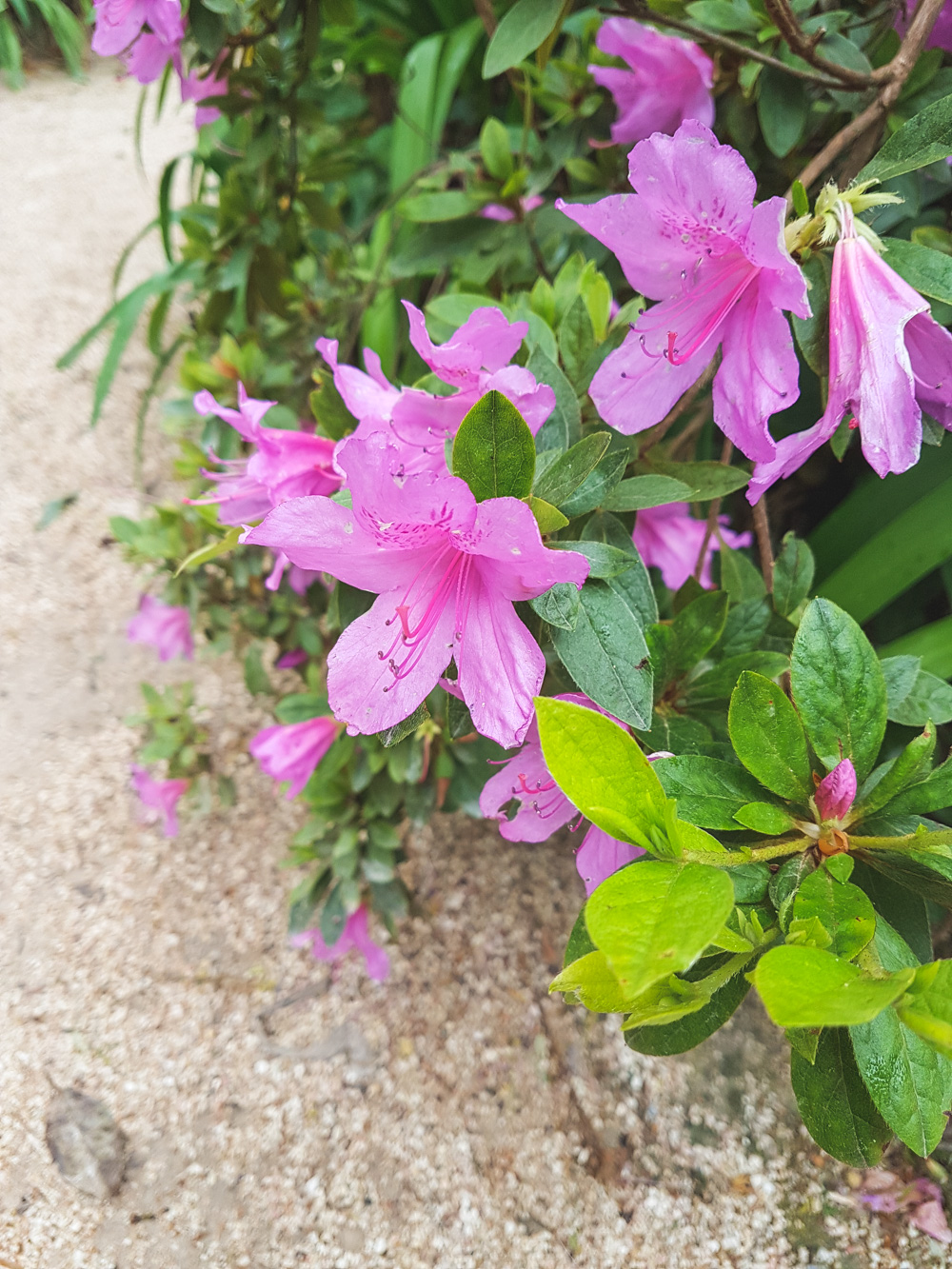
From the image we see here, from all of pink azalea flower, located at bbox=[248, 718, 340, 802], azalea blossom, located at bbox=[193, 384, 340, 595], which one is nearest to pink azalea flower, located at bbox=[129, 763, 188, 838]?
pink azalea flower, located at bbox=[248, 718, 340, 802]

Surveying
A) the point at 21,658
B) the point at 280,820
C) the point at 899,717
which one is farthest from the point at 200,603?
the point at 899,717

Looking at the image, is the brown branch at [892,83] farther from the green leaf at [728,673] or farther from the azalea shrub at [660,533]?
the green leaf at [728,673]

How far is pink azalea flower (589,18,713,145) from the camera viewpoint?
0.82 meters

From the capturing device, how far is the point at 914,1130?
1.33 ft

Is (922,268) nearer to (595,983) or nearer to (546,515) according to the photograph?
(546,515)

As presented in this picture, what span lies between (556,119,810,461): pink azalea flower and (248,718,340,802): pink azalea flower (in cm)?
60

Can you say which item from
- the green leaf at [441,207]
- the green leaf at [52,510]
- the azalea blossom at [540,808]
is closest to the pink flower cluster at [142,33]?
the green leaf at [441,207]

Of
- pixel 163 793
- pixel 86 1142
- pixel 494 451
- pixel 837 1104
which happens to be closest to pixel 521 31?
pixel 494 451

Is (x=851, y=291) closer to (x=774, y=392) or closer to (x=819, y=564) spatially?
(x=774, y=392)

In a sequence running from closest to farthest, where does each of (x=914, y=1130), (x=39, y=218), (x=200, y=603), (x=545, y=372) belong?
1. (x=914, y=1130)
2. (x=545, y=372)
3. (x=200, y=603)
4. (x=39, y=218)

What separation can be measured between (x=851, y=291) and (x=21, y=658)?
155cm

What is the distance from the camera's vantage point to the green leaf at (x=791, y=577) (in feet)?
2.29

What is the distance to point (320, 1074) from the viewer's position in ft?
3.41

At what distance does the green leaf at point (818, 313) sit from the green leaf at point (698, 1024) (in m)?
0.39
